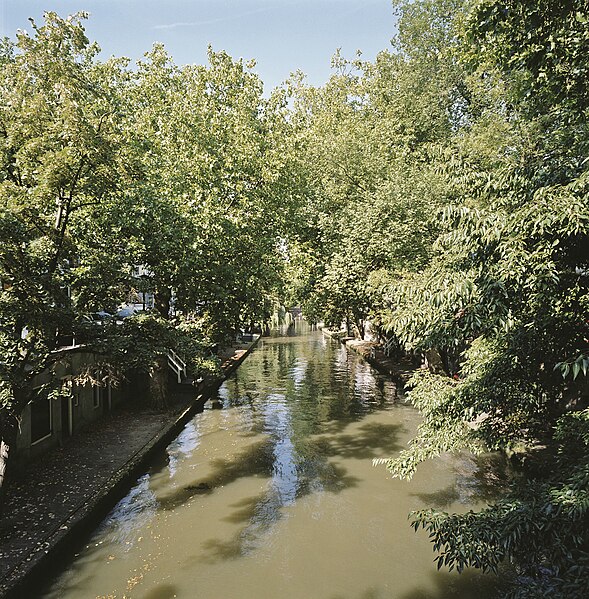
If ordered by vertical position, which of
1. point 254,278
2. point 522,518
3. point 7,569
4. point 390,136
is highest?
point 390,136

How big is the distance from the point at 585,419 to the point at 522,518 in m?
1.25

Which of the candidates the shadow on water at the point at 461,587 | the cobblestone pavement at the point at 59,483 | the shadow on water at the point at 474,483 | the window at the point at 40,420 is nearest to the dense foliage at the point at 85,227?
the cobblestone pavement at the point at 59,483

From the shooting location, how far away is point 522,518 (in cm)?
410

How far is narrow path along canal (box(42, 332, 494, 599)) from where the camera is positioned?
7172mm

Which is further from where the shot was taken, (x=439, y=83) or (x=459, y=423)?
(x=439, y=83)

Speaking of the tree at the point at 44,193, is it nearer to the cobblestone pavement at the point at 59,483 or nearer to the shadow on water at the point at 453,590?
the cobblestone pavement at the point at 59,483

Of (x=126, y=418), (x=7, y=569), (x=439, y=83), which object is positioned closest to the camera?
(x=7, y=569)

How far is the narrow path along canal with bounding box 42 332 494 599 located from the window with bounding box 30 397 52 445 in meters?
2.59

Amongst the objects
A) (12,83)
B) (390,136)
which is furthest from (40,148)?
(390,136)

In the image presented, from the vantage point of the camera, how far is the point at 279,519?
9352 mm

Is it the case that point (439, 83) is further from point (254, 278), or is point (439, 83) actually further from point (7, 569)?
point (7, 569)

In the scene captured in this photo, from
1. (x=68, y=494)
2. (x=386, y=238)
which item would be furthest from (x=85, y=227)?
(x=386, y=238)

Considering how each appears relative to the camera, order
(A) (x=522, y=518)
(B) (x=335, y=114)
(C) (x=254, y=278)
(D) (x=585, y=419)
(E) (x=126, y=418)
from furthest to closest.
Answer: (B) (x=335, y=114), (C) (x=254, y=278), (E) (x=126, y=418), (D) (x=585, y=419), (A) (x=522, y=518)

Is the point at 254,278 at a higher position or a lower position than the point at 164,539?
higher
